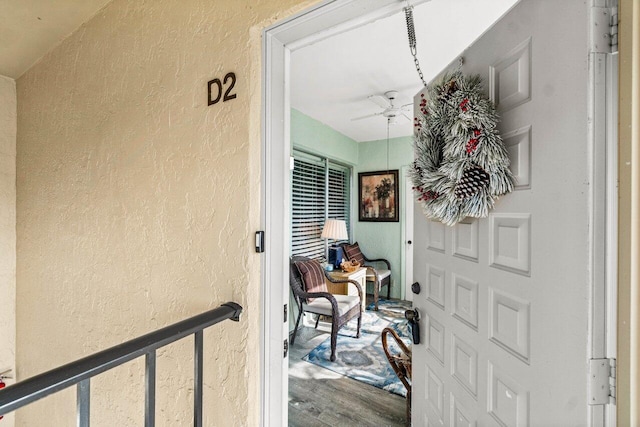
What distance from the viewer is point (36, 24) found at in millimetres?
1575

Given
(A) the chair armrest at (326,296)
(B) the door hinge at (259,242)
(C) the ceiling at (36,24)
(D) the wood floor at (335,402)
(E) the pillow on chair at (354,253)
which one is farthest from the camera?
(E) the pillow on chair at (354,253)

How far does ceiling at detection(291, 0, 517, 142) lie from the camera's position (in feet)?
5.47

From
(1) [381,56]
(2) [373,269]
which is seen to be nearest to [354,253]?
(2) [373,269]

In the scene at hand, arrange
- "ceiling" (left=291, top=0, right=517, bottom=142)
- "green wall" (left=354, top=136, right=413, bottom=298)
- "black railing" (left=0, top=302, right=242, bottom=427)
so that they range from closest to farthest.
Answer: "black railing" (left=0, top=302, right=242, bottom=427) → "ceiling" (left=291, top=0, right=517, bottom=142) → "green wall" (left=354, top=136, right=413, bottom=298)

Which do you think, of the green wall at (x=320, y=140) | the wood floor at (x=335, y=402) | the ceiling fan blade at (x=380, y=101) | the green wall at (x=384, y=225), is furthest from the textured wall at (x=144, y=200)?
the green wall at (x=384, y=225)

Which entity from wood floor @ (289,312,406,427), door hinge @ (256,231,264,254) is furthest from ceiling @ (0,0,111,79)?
wood floor @ (289,312,406,427)

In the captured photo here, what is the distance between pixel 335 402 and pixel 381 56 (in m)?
2.52

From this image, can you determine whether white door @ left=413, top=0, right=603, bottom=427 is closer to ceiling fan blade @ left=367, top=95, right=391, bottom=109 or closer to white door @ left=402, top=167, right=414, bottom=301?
ceiling fan blade @ left=367, top=95, right=391, bottom=109

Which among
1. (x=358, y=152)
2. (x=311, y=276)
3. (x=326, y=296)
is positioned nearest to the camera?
(x=326, y=296)

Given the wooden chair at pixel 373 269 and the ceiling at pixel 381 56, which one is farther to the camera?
the wooden chair at pixel 373 269

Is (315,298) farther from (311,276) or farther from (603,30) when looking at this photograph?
(603,30)

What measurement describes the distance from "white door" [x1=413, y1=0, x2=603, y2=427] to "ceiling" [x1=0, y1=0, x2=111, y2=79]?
6.36ft

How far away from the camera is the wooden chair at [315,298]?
2668mm

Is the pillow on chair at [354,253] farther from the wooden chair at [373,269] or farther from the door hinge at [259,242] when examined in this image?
the door hinge at [259,242]
